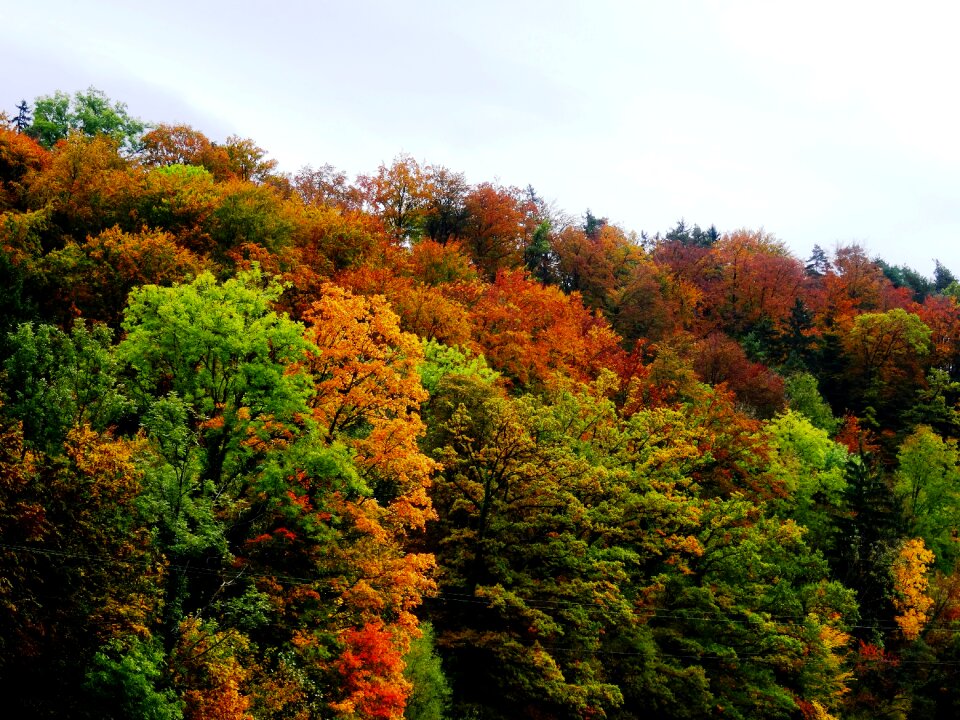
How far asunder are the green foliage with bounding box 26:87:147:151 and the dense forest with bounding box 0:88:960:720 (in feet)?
38.1

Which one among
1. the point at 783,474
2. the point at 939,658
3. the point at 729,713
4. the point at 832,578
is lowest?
the point at 729,713

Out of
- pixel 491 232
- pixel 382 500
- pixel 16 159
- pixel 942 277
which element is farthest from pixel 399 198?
pixel 942 277

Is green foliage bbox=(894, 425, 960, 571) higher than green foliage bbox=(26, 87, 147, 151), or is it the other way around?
green foliage bbox=(26, 87, 147, 151)

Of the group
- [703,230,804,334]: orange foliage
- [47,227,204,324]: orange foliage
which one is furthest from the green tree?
[703,230,804,334]: orange foliage

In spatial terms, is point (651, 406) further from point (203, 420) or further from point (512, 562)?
point (203, 420)

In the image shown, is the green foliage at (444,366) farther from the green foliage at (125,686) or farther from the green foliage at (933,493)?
the green foliage at (933,493)

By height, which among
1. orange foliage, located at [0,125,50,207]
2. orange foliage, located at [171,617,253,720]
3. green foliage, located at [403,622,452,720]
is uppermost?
orange foliage, located at [0,125,50,207]

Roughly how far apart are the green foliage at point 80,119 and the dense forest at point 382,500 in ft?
38.1

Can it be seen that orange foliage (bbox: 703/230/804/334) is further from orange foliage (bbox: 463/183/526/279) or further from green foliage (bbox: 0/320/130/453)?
green foliage (bbox: 0/320/130/453)

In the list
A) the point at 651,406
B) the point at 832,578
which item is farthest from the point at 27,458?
the point at 832,578

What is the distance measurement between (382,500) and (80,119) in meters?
56.8

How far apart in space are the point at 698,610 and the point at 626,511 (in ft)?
17.0

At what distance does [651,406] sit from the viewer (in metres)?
46.9

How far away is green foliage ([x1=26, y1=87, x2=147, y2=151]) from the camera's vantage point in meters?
65.5
